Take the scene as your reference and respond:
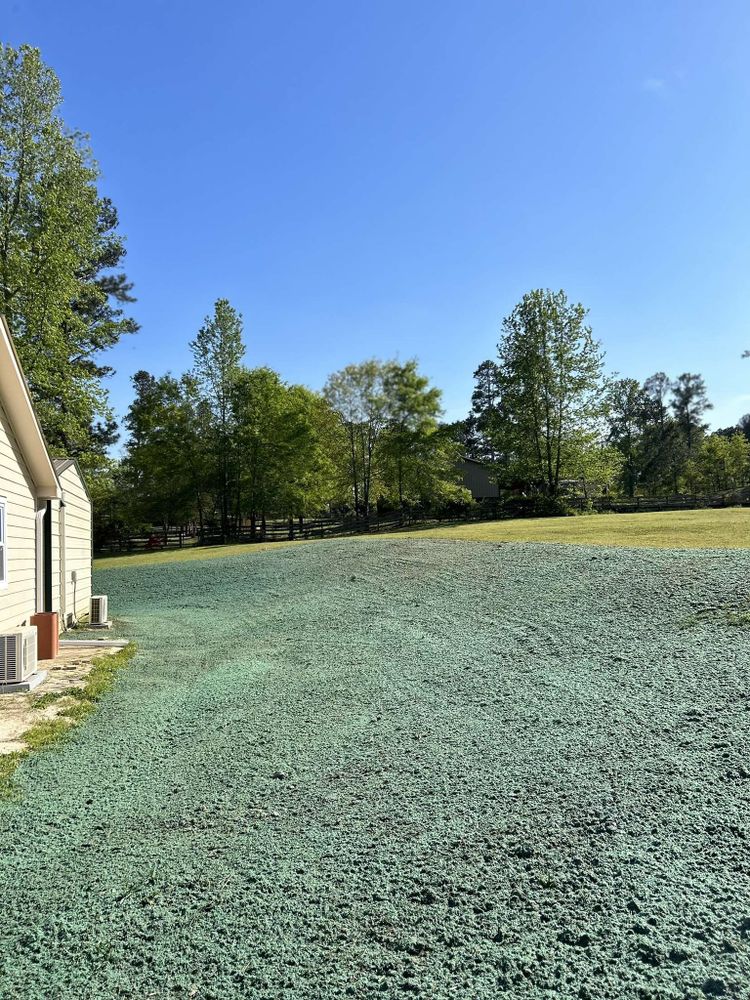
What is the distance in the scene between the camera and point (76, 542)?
1276 centimetres

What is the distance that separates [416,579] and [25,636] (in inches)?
310

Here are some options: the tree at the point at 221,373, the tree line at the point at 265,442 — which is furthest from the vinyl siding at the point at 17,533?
the tree at the point at 221,373

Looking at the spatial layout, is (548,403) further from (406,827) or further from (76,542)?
(406,827)

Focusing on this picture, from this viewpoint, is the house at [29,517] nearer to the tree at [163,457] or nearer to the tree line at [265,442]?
the tree line at [265,442]

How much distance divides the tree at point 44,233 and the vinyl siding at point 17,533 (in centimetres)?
1095

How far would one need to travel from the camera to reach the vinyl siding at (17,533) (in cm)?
827

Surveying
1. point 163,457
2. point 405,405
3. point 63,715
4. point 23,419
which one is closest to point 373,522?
point 405,405

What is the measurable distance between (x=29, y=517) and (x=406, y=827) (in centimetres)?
834

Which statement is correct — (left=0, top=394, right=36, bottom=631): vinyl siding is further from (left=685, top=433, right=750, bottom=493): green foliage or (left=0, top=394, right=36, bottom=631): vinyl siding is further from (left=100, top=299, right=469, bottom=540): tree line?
(left=685, top=433, right=750, bottom=493): green foliage

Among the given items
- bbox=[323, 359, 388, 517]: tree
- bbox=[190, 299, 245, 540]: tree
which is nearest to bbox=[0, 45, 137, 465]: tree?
bbox=[190, 299, 245, 540]: tree

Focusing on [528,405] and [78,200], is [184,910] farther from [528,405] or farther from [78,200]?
[528,405]

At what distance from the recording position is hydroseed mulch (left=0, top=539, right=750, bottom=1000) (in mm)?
2568

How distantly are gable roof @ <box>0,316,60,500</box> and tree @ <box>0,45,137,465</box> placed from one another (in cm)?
1048

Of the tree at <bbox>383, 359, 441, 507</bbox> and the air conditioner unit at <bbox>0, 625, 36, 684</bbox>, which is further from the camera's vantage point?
the tree at <bbox>383, 359, 441, 507</bbox>
